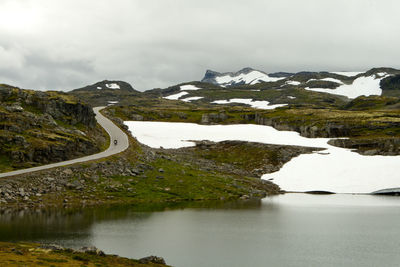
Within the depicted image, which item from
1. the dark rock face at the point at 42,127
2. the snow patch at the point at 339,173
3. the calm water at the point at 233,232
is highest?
the dark rock face at the point at 42,127

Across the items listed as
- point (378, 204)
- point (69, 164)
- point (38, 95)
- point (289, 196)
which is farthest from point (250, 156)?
point (38, 95)

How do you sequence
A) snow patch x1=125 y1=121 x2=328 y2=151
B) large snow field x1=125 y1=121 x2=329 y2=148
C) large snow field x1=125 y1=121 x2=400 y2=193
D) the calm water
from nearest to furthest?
the calm water, large snow field x1=125 y1=121 x2=400 y2=193, large snow field x1=125 y1=121 x2=329 y2=148, snow patch x1=125 y1=121 x2=328 y2=151

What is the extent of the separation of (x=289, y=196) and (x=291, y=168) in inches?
761

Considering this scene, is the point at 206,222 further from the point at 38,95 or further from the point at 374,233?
the point at 38,95

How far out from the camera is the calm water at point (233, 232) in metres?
44.4

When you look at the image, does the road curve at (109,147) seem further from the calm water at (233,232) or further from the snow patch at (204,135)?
the calm water at (233,232)

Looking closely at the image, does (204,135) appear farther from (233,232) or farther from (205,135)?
(233,232)

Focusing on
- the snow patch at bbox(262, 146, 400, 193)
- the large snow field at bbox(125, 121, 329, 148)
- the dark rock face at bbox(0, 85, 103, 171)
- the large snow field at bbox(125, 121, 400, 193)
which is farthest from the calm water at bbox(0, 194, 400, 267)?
the large snow field at bbox(125, 121, 329, 148)

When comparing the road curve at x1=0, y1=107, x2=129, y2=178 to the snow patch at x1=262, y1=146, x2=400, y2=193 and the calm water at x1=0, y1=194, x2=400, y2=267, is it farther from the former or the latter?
the snow patch at x1=262, y1=146, x2=400, y2=193

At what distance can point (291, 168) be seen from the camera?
115375 mm

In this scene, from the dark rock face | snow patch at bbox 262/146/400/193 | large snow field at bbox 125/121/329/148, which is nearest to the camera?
the dark rock face

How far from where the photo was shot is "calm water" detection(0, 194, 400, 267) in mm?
44406

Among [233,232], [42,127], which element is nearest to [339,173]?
[233,232]

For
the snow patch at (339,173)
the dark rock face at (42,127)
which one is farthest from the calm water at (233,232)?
the dark rock face at (42,127)
